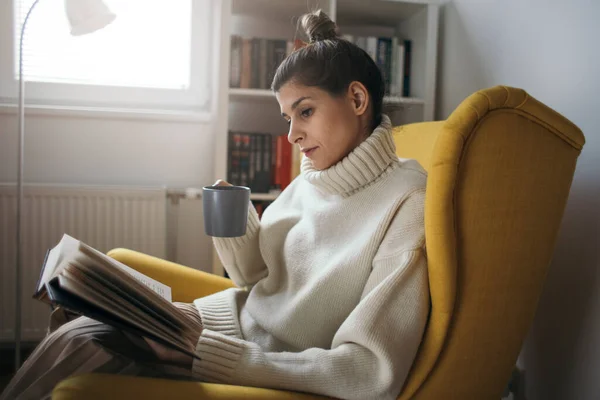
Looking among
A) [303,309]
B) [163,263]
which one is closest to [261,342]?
[303,309]

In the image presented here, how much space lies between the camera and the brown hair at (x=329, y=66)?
1.11 metres

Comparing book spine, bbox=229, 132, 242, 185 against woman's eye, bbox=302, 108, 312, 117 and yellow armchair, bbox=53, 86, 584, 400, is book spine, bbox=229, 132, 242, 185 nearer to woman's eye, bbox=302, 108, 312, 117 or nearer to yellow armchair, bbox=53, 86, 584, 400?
woman's eye, bbox=302, 108, 312, 117

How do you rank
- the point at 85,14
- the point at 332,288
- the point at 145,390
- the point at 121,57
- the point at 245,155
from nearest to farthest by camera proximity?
the point at 145,390 < the point at 332,288 < the point at 85,14 < the point at 245,155 < the point at 121,57

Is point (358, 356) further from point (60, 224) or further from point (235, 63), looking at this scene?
point (60, 224)

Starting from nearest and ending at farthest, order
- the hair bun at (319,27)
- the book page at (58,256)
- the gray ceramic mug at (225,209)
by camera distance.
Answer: the book page at (58,256) < the gray ceramic mug at (225,209) < the hair bun at (319,27)

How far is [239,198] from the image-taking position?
3.50 ft

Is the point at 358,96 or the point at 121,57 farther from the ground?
the point at 121,57

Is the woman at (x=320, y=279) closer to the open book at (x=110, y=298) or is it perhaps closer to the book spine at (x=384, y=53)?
the open book at (x=110, y=298)

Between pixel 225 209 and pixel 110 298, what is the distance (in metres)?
0.35

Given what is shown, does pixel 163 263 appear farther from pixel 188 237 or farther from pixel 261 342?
pixel 188 237

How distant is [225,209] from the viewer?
1065 millimetres

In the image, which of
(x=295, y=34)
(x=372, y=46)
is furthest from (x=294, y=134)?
(x=372, y=46)

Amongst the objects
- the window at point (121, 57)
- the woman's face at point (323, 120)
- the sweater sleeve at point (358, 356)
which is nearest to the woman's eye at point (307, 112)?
the woman's face at point (323, 120)

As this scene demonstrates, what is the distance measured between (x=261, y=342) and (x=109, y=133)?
1362 mm
